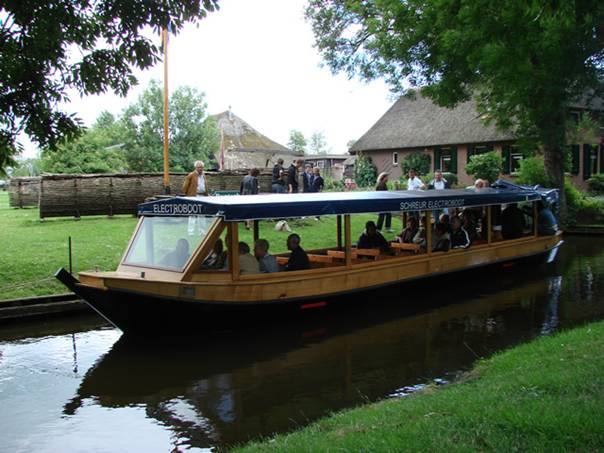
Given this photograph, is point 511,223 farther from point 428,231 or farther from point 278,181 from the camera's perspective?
point 278,181

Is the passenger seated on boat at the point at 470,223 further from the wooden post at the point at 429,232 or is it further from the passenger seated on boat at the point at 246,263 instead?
the passenger seated on boat at the point at 246,263

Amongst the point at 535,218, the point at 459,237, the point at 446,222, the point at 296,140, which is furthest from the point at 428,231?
the point at 296,140

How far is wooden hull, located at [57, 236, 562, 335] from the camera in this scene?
33.0ft

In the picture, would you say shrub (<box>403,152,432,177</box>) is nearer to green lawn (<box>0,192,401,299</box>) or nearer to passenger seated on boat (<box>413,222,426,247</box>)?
green lawn (<box>0,192,401,299</box>)

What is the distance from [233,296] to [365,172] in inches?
1544

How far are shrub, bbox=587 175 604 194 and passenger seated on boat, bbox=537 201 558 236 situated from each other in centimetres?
1906

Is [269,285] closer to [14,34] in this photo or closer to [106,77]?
[106,77]

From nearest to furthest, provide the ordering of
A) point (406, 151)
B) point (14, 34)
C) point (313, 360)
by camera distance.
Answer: point (14, 34)
point (313, 360)
point (406, 151)

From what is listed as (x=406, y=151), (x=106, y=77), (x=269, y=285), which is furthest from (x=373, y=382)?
(x=406, y=151)

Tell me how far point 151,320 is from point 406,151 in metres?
38.2

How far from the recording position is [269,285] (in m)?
11.1

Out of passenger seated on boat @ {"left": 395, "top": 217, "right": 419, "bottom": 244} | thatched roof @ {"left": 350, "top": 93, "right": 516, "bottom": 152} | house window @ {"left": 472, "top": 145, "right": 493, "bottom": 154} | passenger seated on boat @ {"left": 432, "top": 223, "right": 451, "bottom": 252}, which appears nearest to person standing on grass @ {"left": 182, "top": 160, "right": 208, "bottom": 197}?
passenger seated on boat @ {"left": 395, "top": 217, "right": 419, "bottom": 244}

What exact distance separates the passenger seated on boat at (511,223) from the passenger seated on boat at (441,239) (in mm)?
3552

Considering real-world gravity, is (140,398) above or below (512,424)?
below
